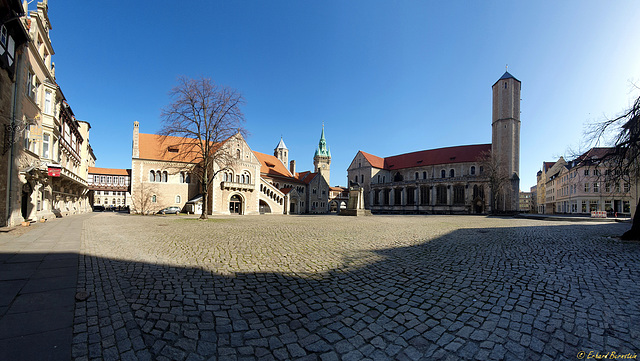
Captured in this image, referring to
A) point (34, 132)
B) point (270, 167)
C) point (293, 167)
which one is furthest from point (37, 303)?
point (293, 167)

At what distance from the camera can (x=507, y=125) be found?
51.2m

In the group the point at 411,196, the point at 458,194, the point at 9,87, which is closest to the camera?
the point at 9,87

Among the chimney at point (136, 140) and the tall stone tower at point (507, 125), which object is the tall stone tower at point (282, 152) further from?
the tall stone tower at point (507, 125)

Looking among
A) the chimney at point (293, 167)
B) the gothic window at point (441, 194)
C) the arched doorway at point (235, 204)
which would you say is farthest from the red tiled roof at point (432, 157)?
the arched doorway at point (235, 204)

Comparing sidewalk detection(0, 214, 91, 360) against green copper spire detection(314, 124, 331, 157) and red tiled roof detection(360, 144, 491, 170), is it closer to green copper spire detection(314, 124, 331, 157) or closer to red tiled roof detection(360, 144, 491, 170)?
red tiled roof detection(360, 144, 491, 170)

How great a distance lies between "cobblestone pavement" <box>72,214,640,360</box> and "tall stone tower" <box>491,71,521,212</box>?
169 ft

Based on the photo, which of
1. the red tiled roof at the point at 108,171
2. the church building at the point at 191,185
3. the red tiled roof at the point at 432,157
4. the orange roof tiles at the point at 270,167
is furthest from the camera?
the red tiled roof at the point at 108,171

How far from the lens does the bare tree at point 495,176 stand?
41.6m

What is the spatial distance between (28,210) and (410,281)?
24276 millimetres

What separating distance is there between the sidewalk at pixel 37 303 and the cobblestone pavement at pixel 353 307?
0.61ft

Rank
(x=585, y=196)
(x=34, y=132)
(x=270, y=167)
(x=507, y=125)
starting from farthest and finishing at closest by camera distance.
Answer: (x=270, y=167)
(x=507, y=125)
(x=585, y=196)
(x=34, y=132)

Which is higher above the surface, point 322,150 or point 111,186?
point 322,150

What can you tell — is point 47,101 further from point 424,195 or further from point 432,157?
point 432,157

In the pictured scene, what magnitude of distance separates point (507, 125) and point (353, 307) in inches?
2407
